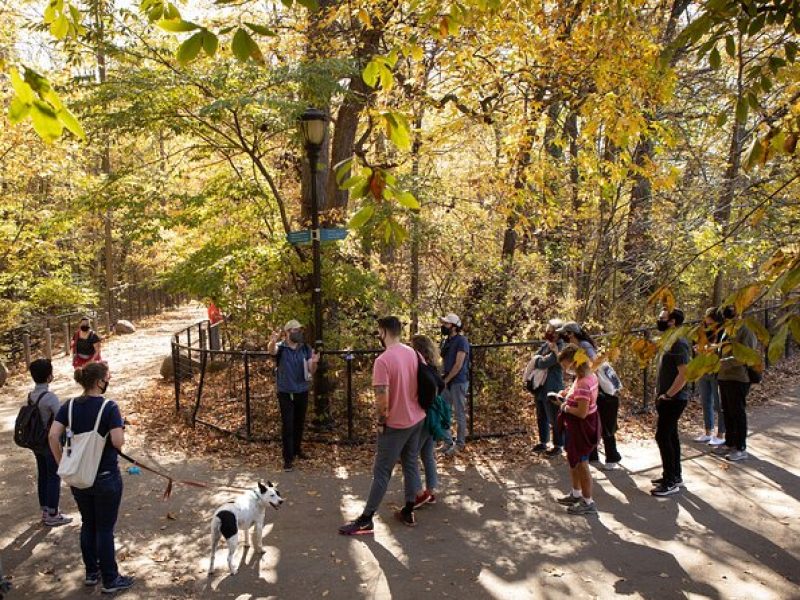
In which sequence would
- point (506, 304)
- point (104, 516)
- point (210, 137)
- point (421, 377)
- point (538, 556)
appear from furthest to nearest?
1. point (506, 304)
2. point (210, 137)
3. point (421, 377)
4. point (538, 556)
5. point (104, 516)

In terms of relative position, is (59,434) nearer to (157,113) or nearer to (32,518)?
(32,518)

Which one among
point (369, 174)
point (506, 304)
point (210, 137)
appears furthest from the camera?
point (506, 304)

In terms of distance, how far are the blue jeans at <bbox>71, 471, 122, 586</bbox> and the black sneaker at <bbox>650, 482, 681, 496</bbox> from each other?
500 cm

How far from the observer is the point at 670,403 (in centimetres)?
664

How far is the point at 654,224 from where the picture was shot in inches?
492

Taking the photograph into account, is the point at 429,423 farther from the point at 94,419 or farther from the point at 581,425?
the point at 94,419

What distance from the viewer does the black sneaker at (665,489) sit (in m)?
6.85

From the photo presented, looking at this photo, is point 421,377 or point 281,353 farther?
point 281,353

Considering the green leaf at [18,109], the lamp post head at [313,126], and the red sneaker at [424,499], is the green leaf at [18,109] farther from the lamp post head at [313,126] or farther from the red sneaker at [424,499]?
the lamp post head at [313,126]

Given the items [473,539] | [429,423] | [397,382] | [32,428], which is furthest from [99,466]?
[473,539]

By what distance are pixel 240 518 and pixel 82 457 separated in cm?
132

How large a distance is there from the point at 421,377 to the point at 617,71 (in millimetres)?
5113

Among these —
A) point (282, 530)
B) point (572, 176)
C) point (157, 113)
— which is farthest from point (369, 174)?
point (572, 176)

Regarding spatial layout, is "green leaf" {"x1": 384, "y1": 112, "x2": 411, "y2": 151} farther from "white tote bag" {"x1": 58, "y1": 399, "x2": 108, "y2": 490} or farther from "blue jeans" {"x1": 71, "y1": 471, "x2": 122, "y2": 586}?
"blue jeans" {"x1": 71, "y1": 471, "x2": 122, "y2": 586}
